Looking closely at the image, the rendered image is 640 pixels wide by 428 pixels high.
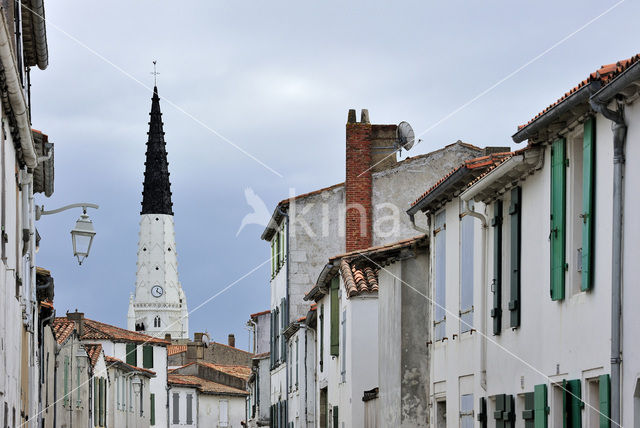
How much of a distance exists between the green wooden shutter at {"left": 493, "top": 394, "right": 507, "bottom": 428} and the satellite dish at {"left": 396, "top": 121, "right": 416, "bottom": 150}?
15931mm

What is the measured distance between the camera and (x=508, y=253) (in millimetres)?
16094

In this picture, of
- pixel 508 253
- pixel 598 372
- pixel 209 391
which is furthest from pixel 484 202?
pixel 209 391

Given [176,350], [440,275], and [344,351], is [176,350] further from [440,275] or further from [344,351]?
[440,275]

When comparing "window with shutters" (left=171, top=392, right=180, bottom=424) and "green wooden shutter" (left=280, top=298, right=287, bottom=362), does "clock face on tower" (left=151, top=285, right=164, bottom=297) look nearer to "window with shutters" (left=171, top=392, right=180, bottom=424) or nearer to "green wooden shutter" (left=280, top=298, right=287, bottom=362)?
"window with shutters" (left=171, top=392, right=180, bottom=424)

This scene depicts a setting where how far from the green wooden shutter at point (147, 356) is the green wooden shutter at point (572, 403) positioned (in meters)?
62.7

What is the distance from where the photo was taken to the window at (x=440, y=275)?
64.6 ft

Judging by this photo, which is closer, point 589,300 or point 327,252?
point 589,300

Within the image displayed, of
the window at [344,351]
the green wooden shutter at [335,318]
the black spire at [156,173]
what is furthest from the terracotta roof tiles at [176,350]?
the window at [344,351]

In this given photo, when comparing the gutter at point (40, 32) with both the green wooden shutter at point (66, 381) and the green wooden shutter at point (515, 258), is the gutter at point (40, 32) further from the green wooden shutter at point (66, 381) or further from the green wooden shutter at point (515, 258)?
the green wooden shutter at point (66, 381)

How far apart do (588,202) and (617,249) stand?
1.03 metres

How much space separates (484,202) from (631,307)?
19.3ft

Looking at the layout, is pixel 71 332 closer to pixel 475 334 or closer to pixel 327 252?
pixel 327 252

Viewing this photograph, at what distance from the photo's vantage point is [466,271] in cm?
1820

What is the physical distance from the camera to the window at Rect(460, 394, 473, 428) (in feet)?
58.6
